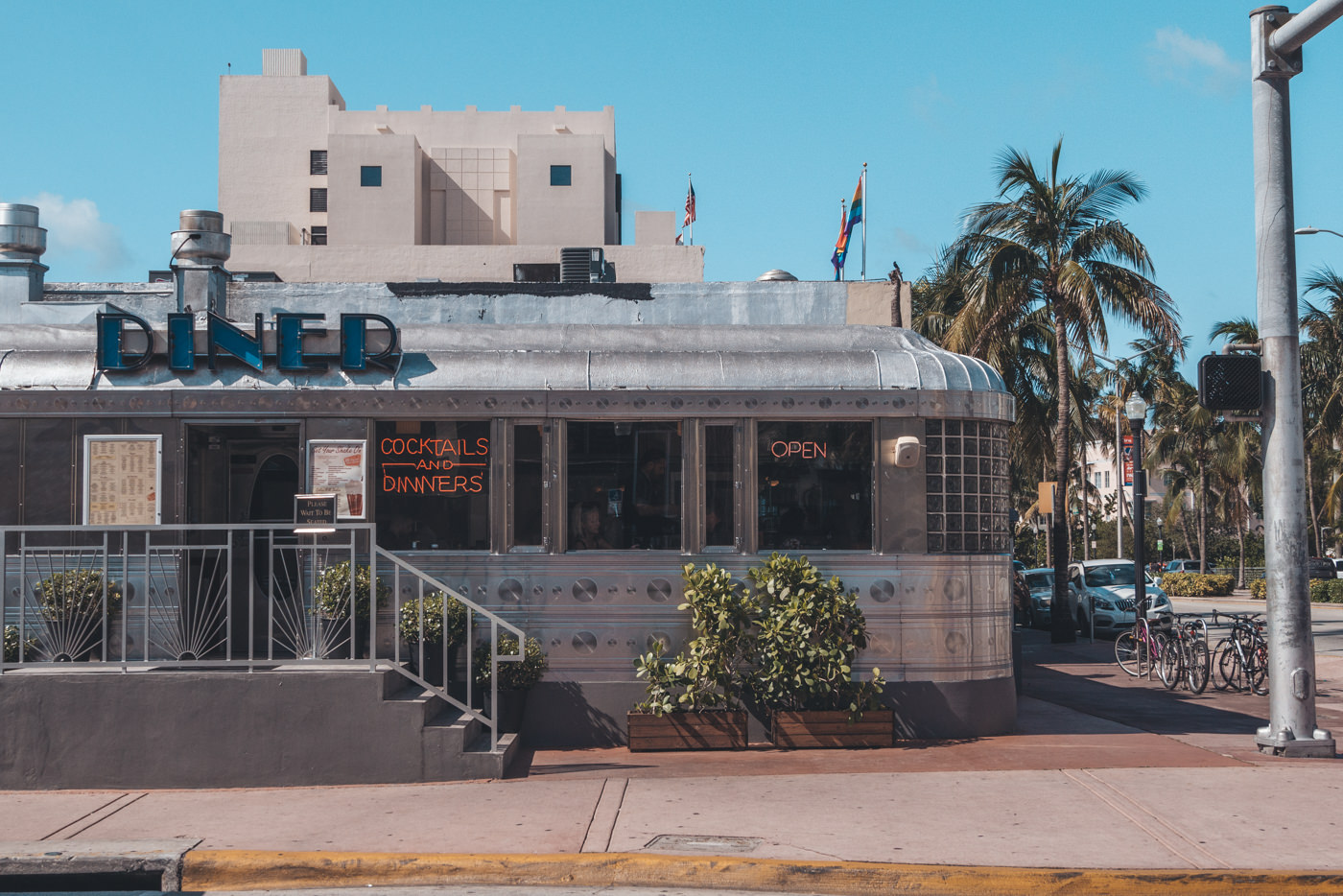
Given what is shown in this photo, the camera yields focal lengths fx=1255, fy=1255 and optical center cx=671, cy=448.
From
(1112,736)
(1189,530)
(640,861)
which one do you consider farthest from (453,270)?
(1189,530)

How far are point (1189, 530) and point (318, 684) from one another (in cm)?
7510

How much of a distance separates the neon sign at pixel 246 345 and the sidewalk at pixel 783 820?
359 centimetres

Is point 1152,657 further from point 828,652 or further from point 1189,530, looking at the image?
point 1189,530

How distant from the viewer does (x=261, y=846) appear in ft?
25.0

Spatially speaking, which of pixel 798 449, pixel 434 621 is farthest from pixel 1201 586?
pixel 434 621

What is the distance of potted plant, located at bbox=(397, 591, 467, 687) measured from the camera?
1036 cm

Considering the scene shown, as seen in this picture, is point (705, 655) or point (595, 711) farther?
point (595, 711)

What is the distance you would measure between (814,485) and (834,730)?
210 cm

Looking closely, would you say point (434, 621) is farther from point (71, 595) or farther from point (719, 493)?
point (71, 595)

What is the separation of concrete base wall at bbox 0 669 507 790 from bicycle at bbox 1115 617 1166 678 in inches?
411

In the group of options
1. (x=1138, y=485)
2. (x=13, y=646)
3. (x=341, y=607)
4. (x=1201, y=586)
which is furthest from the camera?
(x=1201, y=586)

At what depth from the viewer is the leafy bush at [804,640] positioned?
414 inches

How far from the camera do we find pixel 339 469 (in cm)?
1072

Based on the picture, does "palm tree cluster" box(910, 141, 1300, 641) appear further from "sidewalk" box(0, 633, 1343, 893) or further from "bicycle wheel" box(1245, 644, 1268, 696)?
"sidewalk" box(0, 633, 1343, 893)
